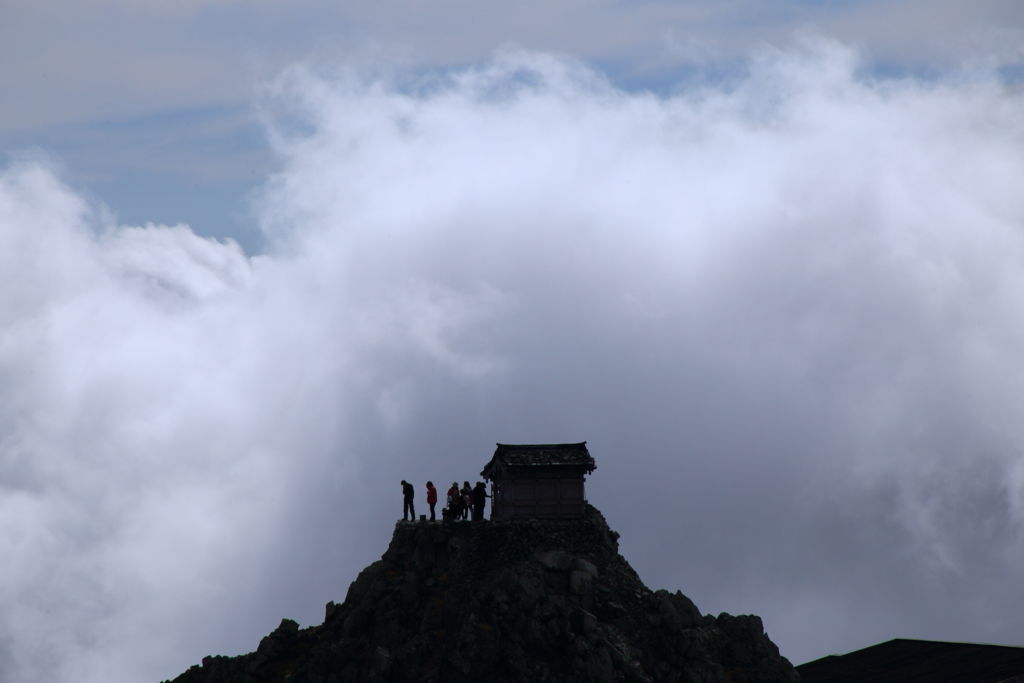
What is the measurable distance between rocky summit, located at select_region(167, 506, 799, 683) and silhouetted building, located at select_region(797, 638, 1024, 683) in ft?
66.8

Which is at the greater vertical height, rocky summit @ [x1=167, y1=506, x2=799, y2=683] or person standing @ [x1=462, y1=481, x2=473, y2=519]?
person standing @ [x1=462, y1=481, x2=473, y2=519]

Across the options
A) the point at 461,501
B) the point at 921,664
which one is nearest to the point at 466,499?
the point at 461,501

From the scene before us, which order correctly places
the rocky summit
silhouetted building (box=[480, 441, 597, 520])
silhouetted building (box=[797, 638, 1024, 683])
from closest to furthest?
the rocky summit → silhouetted building (box=[480, 441, 597, 520]) → silhouetted building (box=[797, 638, 1024, 683])

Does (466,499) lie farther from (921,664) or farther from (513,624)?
(921,664)

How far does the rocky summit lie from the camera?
340ft

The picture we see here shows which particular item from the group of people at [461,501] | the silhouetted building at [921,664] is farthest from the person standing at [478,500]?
the silhouetted building at [921,664]

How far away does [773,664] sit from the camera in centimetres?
Answer: 11031

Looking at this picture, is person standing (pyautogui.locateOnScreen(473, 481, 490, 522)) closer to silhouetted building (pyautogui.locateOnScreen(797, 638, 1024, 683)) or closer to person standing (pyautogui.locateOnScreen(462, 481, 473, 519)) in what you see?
person standing (pyautogui.locateOnScreen(462, 481, 473, 519))

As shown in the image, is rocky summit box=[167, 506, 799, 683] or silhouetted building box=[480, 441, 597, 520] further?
silhouetted building box=[480, 441, 597, 520]

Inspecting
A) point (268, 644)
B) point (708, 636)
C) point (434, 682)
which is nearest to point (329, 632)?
point (268, 644)

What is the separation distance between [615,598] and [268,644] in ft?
89.8

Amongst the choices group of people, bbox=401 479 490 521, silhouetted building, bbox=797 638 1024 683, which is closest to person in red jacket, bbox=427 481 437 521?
group of people, bbox=401 479 490 521

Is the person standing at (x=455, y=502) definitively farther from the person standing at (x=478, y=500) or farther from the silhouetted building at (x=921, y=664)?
the silhouetted building at (x=921, y=664)

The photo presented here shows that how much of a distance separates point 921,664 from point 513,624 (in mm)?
45274
